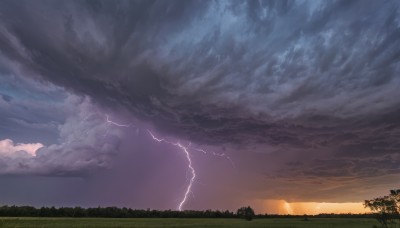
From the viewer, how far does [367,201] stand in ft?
288

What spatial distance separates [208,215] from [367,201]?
124 metres

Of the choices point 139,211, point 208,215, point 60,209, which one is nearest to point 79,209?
point 60,209

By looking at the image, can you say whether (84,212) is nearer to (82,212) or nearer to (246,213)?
(82,212)

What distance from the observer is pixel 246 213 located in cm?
18200

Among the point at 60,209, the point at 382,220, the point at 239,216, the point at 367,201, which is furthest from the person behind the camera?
the point at 239,216

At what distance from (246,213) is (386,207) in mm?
106582

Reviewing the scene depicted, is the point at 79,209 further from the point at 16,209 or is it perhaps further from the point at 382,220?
the point at 382,220

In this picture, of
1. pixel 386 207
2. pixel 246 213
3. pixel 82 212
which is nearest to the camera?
pixel 386 207

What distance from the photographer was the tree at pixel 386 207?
81506mm

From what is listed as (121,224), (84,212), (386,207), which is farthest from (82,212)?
(386,207)

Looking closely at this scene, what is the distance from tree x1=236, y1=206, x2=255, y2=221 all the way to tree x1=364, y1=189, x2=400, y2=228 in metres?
96.2

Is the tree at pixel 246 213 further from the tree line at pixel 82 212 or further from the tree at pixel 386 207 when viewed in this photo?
Answer: the tree at pixel 386 207

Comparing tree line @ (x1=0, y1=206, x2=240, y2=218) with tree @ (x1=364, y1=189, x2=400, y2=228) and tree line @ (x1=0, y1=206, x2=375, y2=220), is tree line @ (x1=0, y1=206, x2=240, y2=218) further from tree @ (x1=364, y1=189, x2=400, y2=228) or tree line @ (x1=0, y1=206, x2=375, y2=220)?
tree @ (x1=364, y1=189, x2=400, y2=228)

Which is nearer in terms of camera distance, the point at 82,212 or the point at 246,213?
the point at 82,212
